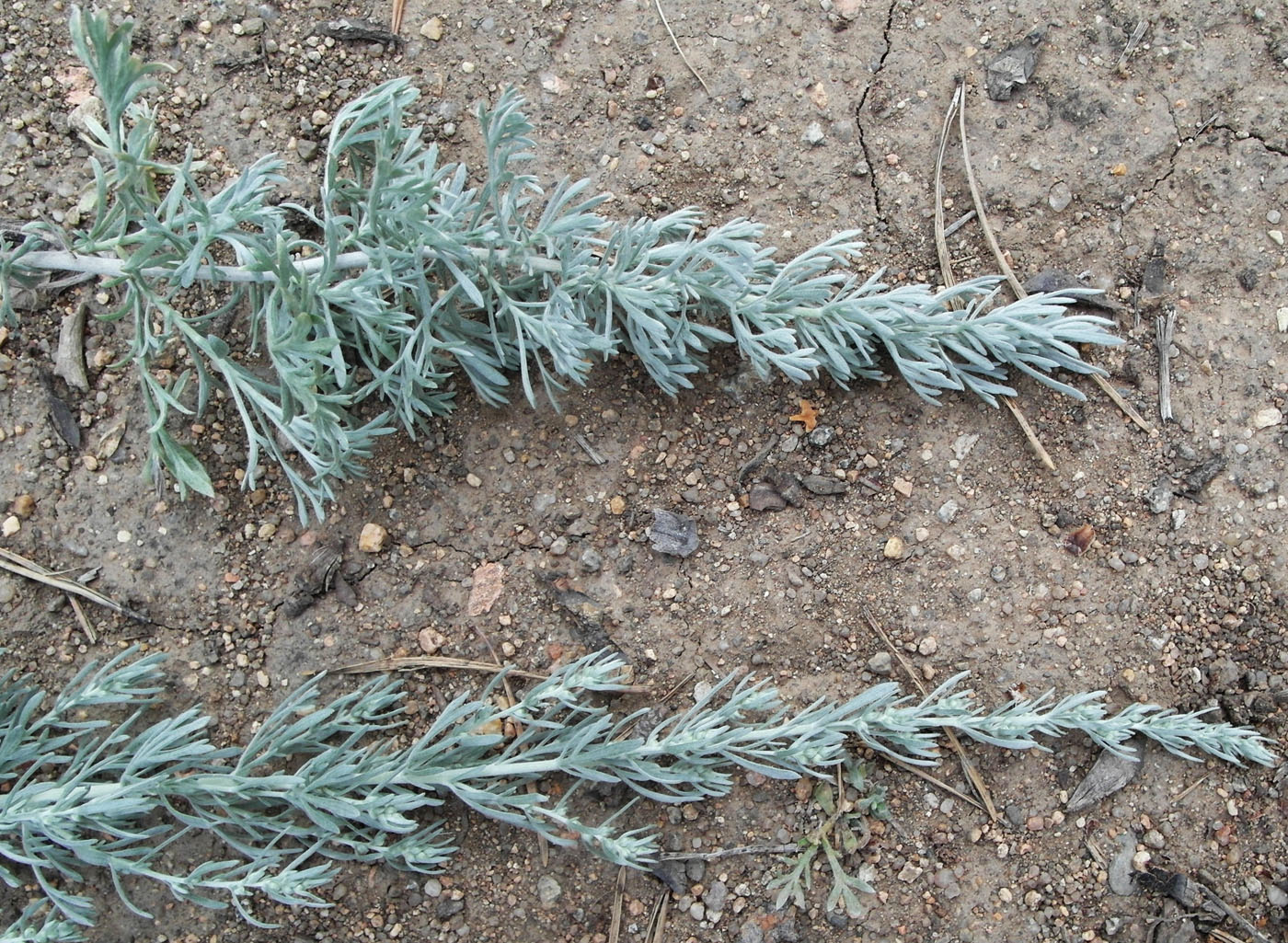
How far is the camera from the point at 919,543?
327cm

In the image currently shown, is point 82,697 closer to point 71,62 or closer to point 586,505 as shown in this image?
point 586,505

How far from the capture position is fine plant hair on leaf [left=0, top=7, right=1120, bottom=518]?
108 inches

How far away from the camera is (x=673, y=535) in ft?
10.6

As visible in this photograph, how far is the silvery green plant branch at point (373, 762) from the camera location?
2832 mm

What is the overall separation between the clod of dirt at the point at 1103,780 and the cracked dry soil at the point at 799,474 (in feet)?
0.15

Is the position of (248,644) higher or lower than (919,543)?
lower

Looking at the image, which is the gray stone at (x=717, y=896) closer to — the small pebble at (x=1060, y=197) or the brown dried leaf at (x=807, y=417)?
the brown dried leaf at (x=807, y=417)

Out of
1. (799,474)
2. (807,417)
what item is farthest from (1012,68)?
(799,474)

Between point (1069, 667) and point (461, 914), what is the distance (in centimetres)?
193

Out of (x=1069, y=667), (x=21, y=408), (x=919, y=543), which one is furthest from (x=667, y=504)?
(x=21, y=408)

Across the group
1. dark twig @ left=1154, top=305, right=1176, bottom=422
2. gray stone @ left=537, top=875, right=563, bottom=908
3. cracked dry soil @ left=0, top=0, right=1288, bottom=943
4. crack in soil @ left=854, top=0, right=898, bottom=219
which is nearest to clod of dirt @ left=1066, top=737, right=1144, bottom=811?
cracked dry soil @ left=0, top=0, right=1288, bottom=943

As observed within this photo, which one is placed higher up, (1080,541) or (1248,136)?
(1248,136)

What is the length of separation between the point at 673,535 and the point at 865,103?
1552 millimetres

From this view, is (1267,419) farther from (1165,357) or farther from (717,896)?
(717,896)
